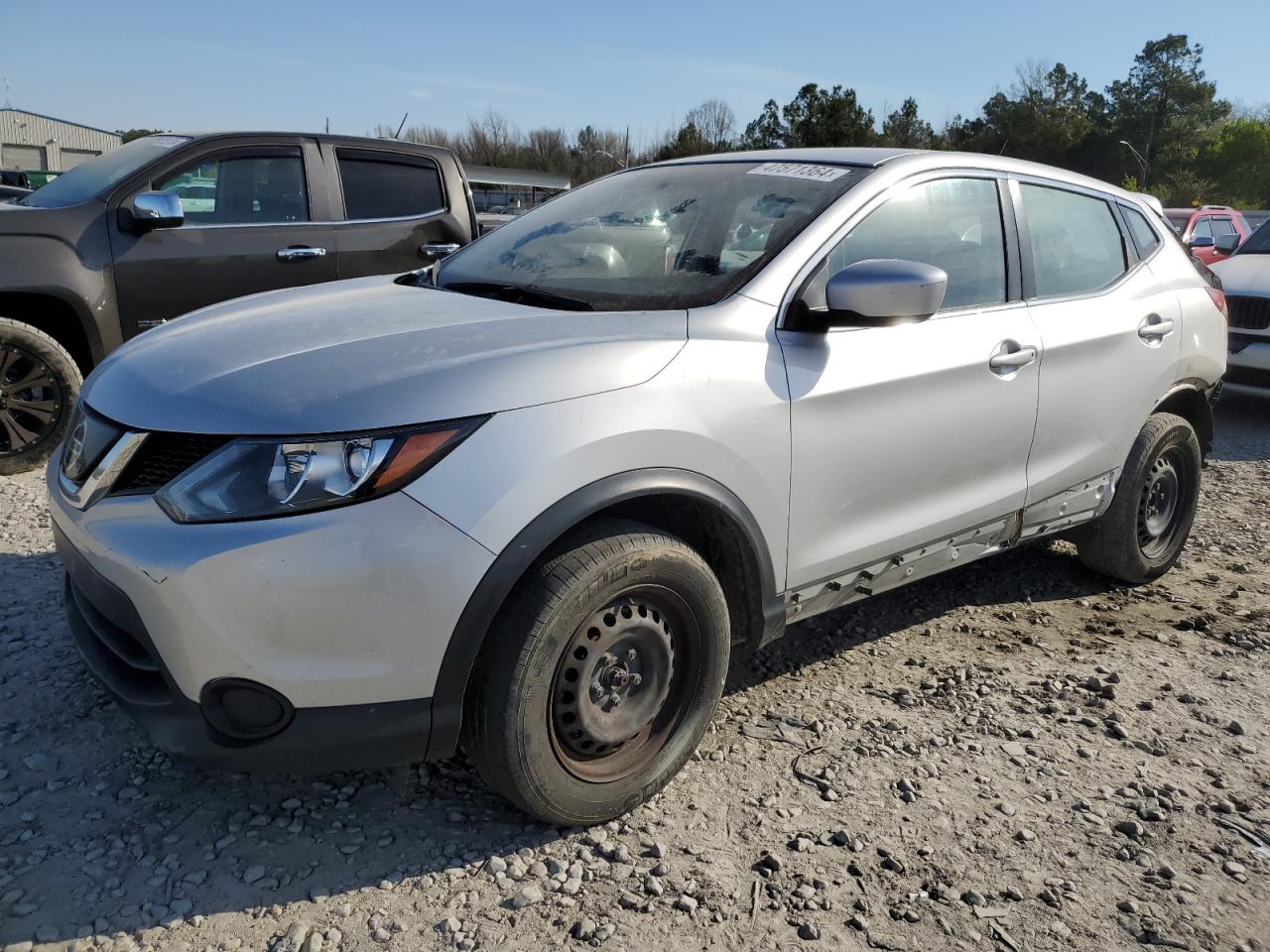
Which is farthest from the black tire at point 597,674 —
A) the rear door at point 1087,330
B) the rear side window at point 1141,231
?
the rear side window at point 1141,231

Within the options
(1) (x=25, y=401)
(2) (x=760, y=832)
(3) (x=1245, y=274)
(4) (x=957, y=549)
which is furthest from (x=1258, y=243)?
(1) (x=25, y=401)

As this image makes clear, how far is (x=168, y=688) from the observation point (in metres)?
2.12

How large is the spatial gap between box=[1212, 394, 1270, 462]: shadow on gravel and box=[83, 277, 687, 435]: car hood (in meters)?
5.93

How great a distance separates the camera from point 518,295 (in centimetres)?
292

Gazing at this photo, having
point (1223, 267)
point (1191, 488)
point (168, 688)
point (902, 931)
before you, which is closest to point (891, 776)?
point (902, 931)

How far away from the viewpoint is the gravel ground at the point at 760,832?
2188mm

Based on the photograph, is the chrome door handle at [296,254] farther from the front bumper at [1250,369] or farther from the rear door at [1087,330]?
the front bumper at [1250,369]

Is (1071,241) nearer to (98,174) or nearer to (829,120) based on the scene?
(98,174)

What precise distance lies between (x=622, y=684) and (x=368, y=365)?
3.31 ft

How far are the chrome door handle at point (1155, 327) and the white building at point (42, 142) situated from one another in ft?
228

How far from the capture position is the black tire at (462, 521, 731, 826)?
7.25ft

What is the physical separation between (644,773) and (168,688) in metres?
→ 1.18

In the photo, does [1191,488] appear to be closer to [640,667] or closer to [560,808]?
[640,667]

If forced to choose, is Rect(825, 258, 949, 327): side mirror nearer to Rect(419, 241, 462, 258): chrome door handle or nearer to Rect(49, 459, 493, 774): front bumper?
Rect(49, 459, 493, 774): front bumper
